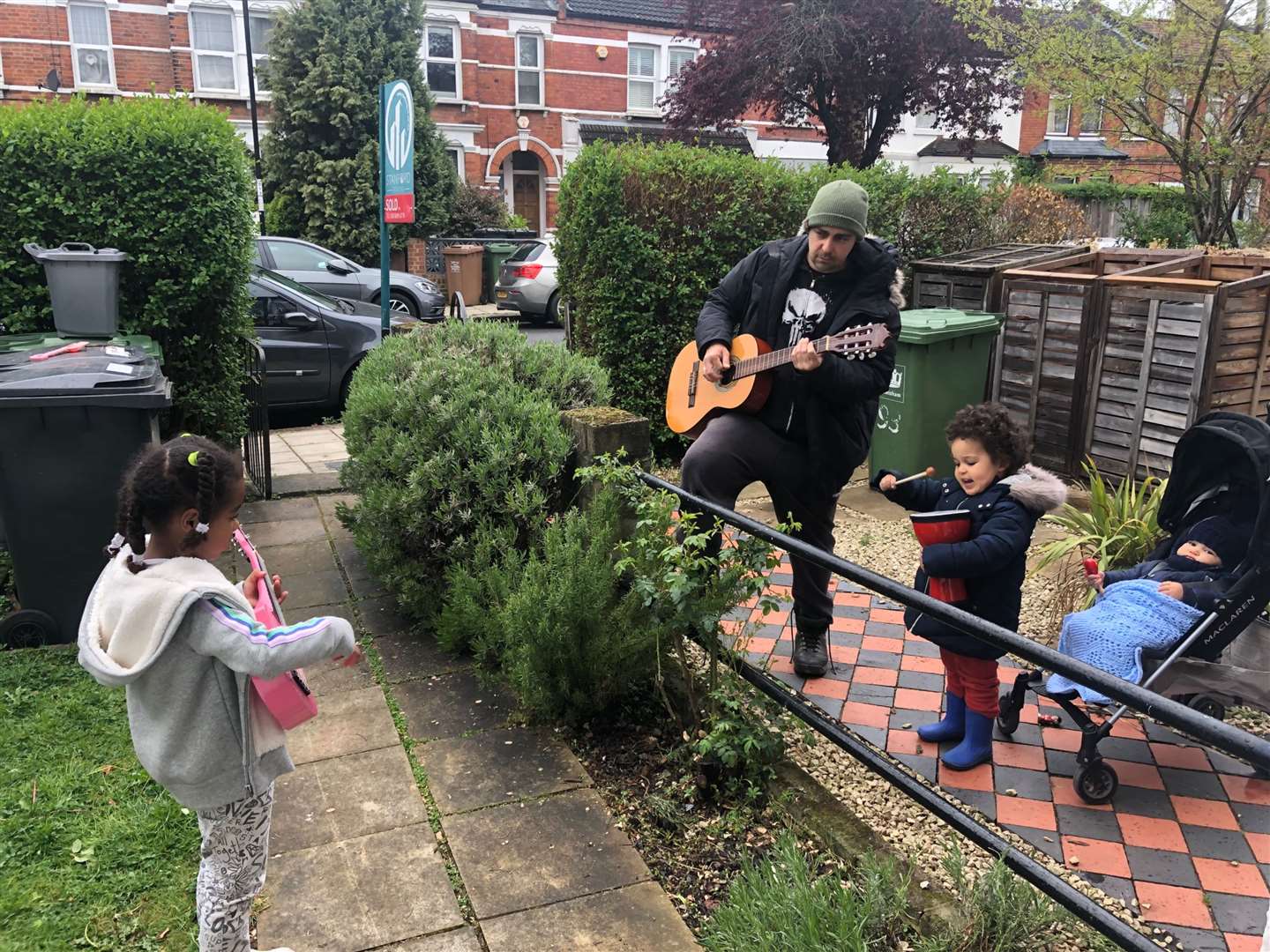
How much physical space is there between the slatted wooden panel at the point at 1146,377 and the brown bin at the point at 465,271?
49.5ft

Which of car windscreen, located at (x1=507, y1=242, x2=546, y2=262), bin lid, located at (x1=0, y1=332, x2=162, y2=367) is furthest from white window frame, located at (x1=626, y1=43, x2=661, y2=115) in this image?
bin lid, located at (x1=0, y1=332, x2=162, y2=367)

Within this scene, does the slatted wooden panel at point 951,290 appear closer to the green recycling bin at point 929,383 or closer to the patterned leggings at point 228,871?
the green recycling bin at point 929,383

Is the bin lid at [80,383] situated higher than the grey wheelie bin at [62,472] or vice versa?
the bin lid at [80,383]

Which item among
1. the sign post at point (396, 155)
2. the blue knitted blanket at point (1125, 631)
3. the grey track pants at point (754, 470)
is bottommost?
the blue knitted blanket at point (1125, 631)

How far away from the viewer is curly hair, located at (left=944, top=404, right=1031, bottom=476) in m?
3.20

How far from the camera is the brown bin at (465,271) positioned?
65.1 feet

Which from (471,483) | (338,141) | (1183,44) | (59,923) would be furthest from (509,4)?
(59,923)

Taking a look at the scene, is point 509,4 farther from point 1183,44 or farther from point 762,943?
point 762,943

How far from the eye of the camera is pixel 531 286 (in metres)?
17.2

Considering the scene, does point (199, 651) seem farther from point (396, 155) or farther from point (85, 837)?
point (396, 155)

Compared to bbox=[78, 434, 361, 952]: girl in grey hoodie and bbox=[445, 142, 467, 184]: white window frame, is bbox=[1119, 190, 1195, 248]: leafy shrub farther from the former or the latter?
bbox=[78, 434, 361, 952]: girl in grey hoodie

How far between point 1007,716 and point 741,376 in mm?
1587

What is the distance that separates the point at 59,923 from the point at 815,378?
2799mm

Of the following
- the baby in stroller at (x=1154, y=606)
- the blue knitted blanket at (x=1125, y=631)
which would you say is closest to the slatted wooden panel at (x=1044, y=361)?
the baby in stroller at (x=1154, y=606)
